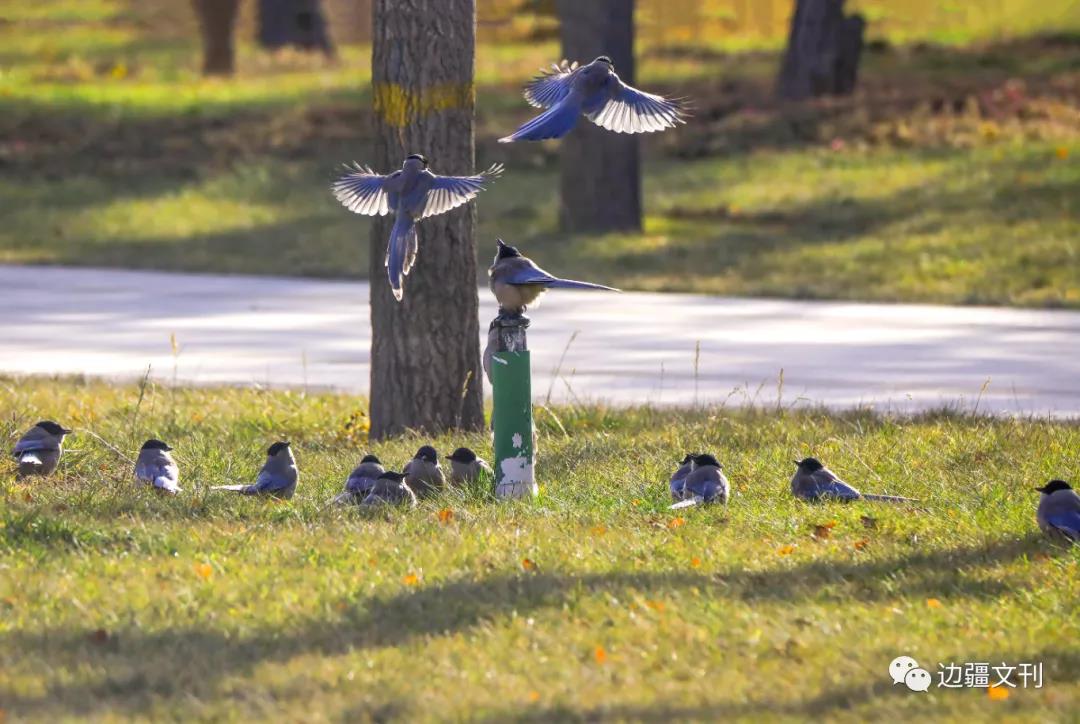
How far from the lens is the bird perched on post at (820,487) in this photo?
7.48 m

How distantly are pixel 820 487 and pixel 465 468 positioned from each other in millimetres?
1622

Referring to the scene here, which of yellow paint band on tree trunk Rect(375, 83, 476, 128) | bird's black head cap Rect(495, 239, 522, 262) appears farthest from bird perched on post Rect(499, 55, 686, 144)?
yellow paint band on tree trunk Rect(375, 83, 476, 128)

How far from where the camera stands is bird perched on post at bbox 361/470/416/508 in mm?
7363

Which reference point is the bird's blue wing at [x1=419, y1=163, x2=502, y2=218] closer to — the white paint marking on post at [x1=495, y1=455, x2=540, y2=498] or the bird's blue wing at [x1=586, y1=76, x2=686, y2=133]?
the bird's blue wing at [x1=586, y1=76, x2=686, y2=133]

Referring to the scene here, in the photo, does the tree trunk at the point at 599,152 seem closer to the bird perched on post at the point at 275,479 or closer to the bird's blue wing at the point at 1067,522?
the bird perched on post at the point at 275,479

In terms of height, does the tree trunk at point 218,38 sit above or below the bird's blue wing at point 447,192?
above

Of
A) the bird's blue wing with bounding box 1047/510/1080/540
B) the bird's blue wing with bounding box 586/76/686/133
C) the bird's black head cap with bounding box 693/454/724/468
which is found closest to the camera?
the bird's blue wing with bounding box 1047/510/1080/540

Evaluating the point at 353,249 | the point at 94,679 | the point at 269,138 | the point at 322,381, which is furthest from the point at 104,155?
the point at 94,679

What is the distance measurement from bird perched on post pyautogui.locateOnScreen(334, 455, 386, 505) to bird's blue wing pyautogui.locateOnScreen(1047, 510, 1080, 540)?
279 centimetres

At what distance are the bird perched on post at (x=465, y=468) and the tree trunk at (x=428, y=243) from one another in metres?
1.59

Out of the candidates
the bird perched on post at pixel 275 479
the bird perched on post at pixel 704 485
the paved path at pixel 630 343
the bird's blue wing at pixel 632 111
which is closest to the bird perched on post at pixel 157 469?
the bird perched on post at pixel 275 479

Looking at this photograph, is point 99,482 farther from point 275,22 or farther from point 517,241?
point 275,22

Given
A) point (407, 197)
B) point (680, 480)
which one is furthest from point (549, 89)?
point (680, 480)

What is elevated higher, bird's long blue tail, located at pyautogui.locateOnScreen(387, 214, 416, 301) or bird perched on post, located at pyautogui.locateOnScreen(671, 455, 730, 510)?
bird's long blue tail, located at pyautogui.locateOnScreen(387, 214, 416, 301)
